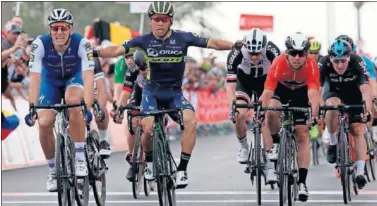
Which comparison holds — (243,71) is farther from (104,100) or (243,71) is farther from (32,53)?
(32,53)

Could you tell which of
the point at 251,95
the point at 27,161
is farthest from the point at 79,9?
the point at 251,95

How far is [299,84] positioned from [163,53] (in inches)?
70.1

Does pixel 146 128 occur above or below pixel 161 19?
below

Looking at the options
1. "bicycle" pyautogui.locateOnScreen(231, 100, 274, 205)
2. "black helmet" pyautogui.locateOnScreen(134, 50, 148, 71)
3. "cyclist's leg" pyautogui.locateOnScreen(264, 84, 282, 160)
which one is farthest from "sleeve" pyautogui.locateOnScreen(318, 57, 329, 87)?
"black helmet" pyautogui.locateOnScreen(134, 50, 148, 71)

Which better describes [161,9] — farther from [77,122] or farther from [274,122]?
[274,122]

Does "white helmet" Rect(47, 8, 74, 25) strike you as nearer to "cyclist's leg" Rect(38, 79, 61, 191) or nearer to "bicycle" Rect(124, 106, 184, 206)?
"cyclist's leg" Rect(38, 79, 61, 191)

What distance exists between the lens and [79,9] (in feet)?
218

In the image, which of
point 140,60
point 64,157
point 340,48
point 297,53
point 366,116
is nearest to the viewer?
point 64,157

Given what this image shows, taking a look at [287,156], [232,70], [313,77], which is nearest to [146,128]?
[287,156]

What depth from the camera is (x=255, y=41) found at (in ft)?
46.6

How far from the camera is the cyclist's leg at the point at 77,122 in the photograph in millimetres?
12484

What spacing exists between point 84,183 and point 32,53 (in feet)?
4.87

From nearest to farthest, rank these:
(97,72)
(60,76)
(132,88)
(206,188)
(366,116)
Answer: (60,76)
(366,116)
(97,72)
(132,88)
(206,188)

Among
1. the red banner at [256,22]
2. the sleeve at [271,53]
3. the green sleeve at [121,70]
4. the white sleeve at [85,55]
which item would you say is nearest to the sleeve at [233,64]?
the sleeve at [271,53]
